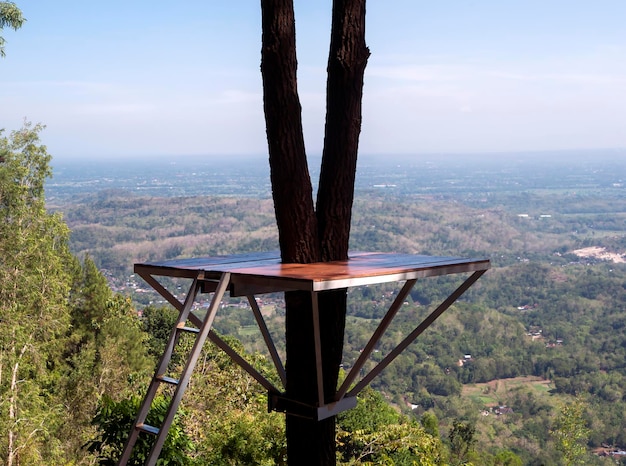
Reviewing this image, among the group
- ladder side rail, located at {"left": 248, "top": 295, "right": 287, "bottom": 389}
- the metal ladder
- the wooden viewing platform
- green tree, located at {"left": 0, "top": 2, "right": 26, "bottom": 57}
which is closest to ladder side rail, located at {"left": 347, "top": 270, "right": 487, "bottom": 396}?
the wooden viewing platform

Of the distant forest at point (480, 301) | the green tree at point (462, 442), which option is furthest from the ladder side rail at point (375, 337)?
the green tree at point (462, 442)

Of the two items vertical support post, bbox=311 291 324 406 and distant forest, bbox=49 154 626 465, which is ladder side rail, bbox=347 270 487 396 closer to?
vertical support post, bbox=311 291 324 406

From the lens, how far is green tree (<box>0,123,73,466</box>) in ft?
34.7

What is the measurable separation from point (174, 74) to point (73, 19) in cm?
3850

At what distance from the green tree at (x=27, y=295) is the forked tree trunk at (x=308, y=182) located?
737cm

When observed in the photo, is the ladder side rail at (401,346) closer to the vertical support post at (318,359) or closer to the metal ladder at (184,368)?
the vertical support post at (318,359)

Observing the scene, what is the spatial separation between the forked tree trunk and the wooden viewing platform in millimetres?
112

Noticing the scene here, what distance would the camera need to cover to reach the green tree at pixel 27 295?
1056 centimetres

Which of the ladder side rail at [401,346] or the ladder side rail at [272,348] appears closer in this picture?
the ladder side rail at [401,346]

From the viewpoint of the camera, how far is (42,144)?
46.5 ft

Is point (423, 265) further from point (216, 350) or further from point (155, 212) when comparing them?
point (155, 212)

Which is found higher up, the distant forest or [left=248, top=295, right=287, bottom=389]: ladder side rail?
[left=248, top=295, right=287, bottom=389]: ladder side rail

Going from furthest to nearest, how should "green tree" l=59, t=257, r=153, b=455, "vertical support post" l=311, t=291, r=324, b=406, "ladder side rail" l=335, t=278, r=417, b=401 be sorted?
"green tree" l=59, t=257, r=153, b=455 < "ladder side rail" l=335, t=278, r=417, b=401 < "vertical support post" l=311, t=291, r=324, b=406

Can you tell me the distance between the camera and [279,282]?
3027 mm
